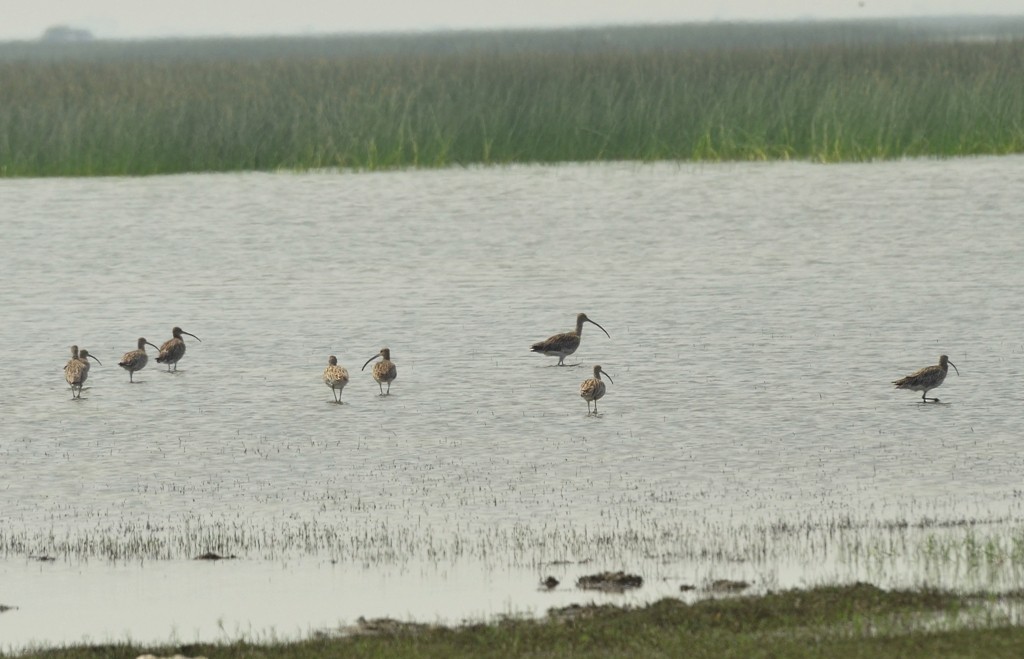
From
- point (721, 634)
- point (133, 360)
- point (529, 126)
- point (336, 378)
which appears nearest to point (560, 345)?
point (336, 378)

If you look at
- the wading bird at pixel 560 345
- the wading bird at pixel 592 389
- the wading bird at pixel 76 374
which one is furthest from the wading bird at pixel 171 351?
the wading bird at pixel 592 389

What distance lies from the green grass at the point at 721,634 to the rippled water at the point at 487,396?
467 mm

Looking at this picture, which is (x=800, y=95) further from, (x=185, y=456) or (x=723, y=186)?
(x=185, y=456)

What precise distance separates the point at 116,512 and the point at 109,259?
1426 cm

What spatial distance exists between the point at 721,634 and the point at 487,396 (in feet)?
23.7

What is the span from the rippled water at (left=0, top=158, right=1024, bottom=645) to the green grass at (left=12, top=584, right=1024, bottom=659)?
467 millimetres

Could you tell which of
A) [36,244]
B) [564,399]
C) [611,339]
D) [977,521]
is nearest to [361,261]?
[36,244]

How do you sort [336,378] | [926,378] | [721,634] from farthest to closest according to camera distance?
Answer: [336,378], [926,378], [721,634]

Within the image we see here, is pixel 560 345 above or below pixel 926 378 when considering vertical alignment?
above

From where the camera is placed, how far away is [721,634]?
7.86 m

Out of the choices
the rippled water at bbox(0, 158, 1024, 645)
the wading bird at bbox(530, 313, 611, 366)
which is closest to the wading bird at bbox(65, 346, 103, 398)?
the rippled water at bbox(0, 158, 1024, 645)

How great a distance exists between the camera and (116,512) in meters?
11.0

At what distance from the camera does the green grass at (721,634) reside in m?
7.53

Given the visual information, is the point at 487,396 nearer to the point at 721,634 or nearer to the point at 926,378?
the point at 926,378
